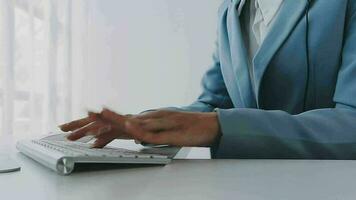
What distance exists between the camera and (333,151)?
615 mm

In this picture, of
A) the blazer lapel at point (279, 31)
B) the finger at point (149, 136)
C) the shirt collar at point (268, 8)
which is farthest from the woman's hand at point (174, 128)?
the shirt collar at point (268, 8)

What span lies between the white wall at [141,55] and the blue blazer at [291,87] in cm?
155

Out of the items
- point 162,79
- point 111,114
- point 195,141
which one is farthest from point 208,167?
point 162,79

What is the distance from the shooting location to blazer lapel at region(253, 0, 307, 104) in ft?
2.62

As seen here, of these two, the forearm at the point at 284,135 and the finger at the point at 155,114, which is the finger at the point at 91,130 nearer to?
the finger at the point at 155,114

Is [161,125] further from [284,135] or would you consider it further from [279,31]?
[279,31]

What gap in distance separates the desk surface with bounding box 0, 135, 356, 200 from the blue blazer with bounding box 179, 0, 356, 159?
4cm

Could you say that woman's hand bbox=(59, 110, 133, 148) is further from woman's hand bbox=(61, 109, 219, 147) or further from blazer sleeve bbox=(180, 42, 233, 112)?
blazer sleeve bbox=(180, 42, 233, 112)

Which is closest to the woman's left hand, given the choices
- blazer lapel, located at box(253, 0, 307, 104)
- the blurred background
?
blazer lapel, located at box(253, 0, 307, 104)

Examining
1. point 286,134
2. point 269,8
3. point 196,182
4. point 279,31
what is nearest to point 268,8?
point 269,8

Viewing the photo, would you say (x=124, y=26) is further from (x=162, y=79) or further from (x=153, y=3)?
(x=162, y=79)

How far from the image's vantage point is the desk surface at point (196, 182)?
0.37 metres

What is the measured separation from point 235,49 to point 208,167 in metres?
0.46

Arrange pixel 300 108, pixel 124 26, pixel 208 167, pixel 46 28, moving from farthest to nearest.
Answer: pixel 124 26 → pixel 46 28 → pixel 300 108 → pixel 208 167
